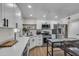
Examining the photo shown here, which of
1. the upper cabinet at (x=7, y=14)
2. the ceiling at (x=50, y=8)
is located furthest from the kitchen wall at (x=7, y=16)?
the ceiling at (x=50, y=8)

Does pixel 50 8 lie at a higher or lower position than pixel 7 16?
higher

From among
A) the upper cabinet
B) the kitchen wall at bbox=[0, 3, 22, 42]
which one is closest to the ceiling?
the kitchen wall at bbox=[0, 3, 22, 42]

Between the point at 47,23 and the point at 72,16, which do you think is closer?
the point at 72,16

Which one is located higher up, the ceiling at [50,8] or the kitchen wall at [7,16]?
the ceiling at [50,8]

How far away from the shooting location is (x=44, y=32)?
799 centimetres

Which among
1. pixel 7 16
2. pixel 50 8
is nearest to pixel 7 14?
pixel 7 16

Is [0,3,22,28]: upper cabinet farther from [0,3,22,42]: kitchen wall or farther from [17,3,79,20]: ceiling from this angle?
[17,3,79,20]: ceiling

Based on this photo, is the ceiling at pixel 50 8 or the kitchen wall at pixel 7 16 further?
the ceiling at pixel 50 8

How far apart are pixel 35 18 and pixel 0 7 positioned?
21.3ft

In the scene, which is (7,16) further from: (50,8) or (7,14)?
(50,8)

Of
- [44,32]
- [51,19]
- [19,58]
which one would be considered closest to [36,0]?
[19,58]

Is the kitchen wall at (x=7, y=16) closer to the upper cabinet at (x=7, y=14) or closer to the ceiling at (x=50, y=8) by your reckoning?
the upper cabinet at (x=7, y=14)

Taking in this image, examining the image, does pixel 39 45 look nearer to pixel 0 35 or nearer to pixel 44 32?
pixel 44 32

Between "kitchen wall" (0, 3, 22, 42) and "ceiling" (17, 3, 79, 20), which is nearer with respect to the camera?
"kitchen wall" (0, 3, 22, 42)
